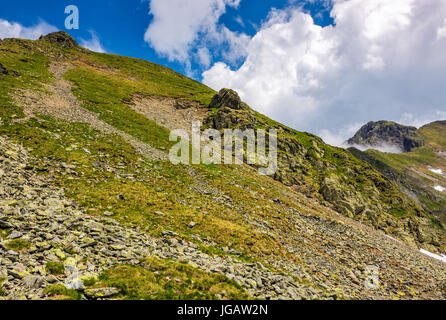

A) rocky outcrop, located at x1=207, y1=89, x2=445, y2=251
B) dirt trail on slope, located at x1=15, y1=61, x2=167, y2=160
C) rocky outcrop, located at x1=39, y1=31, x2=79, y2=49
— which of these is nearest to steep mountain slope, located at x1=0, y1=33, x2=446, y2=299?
dirt trail on slope, located at x1=15, y1=61, x2=167, y2=160

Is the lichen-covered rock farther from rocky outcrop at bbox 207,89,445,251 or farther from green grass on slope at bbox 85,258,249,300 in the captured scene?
rocky outcrop at bbox 207,89,445,251

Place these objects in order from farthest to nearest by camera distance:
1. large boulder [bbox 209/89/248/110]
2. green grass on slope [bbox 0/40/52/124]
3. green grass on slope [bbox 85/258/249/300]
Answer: large boulder [bbox 209/89/248/110] → green grass on slope [bbox 0/40/52/124] → green grass on slope [bbox 85/258/249/300]

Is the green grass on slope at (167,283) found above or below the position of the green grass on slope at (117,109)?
below

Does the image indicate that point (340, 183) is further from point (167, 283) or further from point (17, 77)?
point (17, 77)

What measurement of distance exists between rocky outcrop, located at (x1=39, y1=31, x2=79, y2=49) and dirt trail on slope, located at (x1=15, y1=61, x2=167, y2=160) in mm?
100083

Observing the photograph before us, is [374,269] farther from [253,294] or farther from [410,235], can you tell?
[410,235]

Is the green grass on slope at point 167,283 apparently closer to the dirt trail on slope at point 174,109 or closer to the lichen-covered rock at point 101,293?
the lichen-covered rock at point 101,293

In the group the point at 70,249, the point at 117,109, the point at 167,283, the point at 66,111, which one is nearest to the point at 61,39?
the point at 117,109

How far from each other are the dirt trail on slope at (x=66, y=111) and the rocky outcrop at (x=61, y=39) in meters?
100

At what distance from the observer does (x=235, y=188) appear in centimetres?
3247

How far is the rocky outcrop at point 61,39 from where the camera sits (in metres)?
122

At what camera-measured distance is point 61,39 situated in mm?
124250

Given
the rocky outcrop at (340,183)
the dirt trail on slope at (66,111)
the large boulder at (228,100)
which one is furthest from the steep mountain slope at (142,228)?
the large boulder at (228,100)

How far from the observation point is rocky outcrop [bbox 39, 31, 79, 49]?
122 meters
